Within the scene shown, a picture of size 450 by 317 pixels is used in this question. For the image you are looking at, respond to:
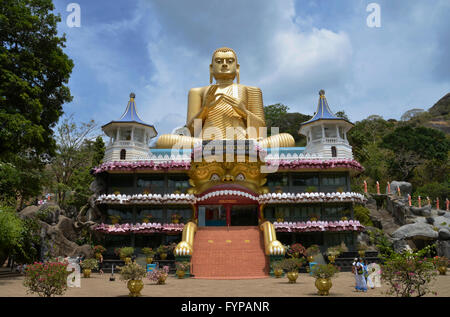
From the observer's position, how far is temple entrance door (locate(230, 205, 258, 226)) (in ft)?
89.6

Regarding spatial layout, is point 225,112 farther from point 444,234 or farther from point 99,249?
point 444,234

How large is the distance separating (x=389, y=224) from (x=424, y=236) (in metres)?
7.17

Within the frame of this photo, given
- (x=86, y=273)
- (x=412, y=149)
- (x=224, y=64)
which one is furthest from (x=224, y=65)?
(x=412, y=149)

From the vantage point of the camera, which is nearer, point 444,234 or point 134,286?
point 134,286

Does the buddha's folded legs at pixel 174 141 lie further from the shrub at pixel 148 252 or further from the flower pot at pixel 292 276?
the flower pot at pixel 292 276

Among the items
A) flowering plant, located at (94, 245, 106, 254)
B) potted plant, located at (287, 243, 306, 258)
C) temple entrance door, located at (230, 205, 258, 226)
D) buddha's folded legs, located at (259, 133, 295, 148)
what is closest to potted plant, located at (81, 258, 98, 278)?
flowering plant, located at (94, 245, 106, 254)

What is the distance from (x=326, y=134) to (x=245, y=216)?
A: 8.98 metres

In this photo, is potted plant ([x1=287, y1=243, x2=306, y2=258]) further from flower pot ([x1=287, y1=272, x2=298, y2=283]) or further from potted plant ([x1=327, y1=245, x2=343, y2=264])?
flower pot ([x1=287, y1=272, x2=298, y2=283])

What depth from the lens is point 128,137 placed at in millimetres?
29422

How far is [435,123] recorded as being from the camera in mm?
79500

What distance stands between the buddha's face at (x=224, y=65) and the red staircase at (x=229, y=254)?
15007mm

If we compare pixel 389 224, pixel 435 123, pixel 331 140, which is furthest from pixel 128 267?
pixel 435 123

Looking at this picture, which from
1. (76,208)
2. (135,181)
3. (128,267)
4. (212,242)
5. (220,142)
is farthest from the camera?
(76,208)

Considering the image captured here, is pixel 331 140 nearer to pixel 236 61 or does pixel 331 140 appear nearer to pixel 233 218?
pixel 233 218
